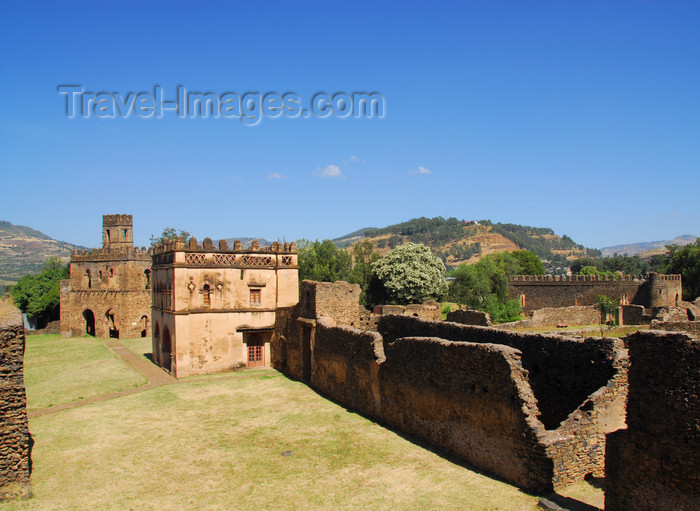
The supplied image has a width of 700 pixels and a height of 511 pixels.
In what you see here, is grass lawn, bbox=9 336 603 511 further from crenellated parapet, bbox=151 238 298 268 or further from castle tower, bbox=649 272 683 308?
castle tower, bbox=649 272 683 308

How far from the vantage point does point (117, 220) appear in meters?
47.7

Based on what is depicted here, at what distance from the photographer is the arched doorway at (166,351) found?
26259 mm

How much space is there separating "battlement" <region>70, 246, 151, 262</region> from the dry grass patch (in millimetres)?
27933

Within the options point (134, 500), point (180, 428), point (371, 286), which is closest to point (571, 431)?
point (134, 500)

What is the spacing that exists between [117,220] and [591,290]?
139 feet

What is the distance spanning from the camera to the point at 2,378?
10.6 meters

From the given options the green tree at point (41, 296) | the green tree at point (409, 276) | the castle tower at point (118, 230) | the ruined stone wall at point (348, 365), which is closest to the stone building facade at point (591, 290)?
the green tree at point (409, 276)

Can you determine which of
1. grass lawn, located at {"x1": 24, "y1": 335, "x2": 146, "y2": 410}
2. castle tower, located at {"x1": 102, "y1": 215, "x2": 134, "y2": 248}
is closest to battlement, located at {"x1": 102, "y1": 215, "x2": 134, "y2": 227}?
castle tower, located at {"x1": 102, "y1": 215, "x2": 134, "y2": 248}

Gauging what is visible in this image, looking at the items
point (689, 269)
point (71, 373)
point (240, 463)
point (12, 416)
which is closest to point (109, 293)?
point (71, 373)

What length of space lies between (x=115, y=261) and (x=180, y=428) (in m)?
32.7

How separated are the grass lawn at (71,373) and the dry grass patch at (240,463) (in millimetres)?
2990

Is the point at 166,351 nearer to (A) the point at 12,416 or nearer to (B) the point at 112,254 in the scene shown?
(A) the point at 12,416

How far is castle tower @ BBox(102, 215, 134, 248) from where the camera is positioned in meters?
47.7

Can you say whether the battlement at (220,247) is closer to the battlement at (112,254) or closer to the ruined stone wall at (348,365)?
the ruined stone wall at (348,365)
